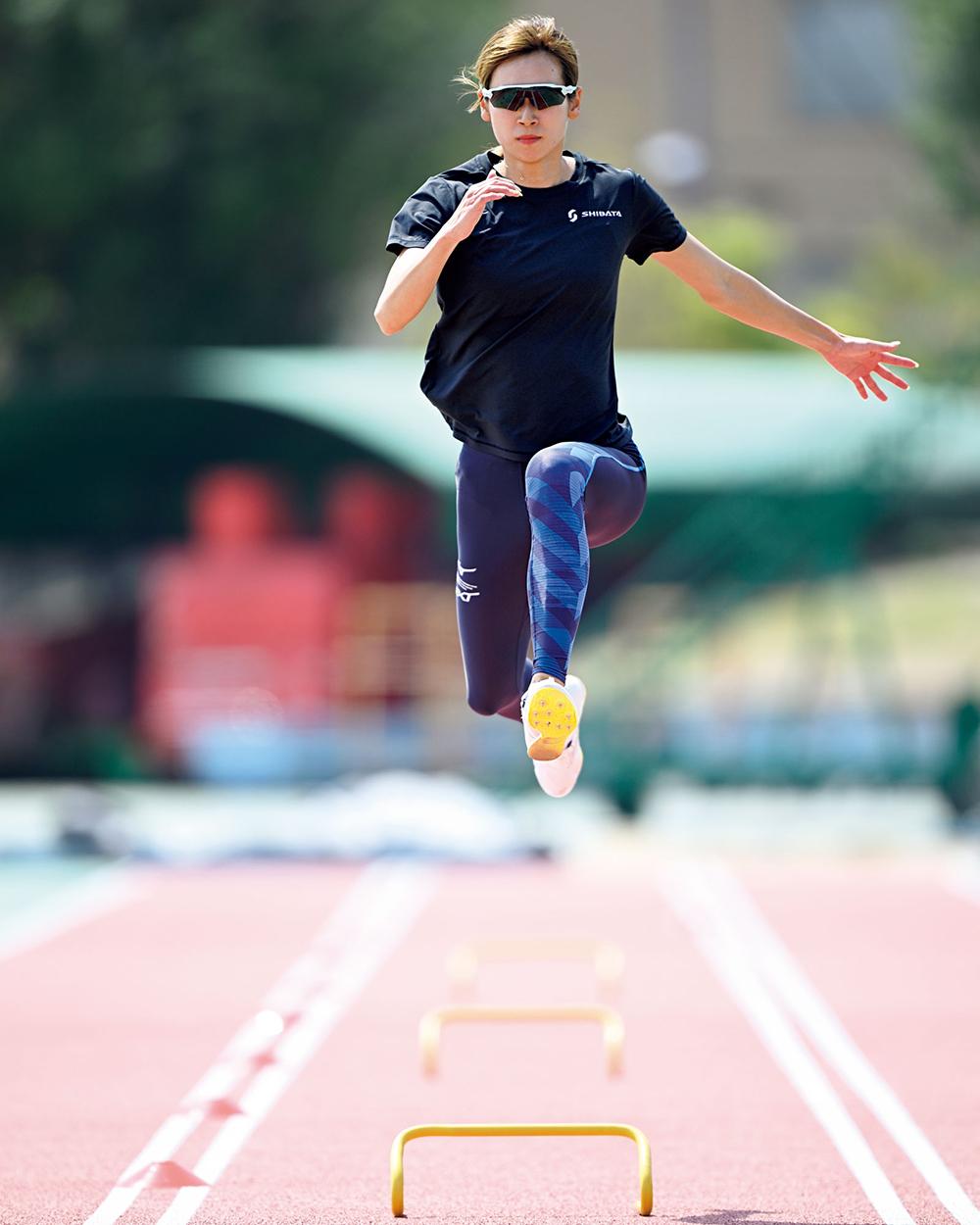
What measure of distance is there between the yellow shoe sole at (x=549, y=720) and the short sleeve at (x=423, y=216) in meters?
1.25

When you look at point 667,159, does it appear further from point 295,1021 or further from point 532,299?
point 532,299

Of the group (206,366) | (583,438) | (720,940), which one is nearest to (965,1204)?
(583,438)

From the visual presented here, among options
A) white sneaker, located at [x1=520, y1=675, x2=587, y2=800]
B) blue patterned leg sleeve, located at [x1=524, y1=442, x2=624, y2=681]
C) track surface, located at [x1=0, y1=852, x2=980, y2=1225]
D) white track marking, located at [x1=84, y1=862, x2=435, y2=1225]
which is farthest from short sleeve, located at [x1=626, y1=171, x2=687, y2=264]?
white track marking, located at [x1=84, y1=862, x2=435, y2=1225]

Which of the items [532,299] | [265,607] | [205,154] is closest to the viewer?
[532,299]

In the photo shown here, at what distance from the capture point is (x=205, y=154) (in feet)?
107

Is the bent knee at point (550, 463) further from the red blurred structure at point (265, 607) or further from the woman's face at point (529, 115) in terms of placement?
the red blurred structure at point (265, 607)

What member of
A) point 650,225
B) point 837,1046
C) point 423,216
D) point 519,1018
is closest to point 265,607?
point 837,1046

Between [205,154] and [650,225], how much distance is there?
1075 inches

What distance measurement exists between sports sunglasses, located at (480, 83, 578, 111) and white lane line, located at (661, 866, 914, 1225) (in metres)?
3.24

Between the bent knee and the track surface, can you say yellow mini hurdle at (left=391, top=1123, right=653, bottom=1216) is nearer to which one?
the track surface

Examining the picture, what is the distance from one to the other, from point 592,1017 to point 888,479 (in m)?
13.5

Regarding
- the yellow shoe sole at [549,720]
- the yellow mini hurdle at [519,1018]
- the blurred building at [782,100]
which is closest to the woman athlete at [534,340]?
the yellow shoe sole at [549,720]

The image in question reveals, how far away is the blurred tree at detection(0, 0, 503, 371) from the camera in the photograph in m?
30.6

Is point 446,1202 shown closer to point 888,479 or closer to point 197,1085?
point 197,1085
